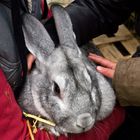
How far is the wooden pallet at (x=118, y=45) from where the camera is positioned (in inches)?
70.0

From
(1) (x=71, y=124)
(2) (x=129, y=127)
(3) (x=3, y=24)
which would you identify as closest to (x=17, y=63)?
(3) (x=3, y=24)

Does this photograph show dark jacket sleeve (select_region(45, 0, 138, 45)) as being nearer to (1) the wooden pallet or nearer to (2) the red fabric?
(1) the wooden pallet

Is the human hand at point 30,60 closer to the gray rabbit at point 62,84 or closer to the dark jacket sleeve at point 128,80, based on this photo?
the gray rabbit at point 62,84

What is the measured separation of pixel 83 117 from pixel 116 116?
0.28 metres

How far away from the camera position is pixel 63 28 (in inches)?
50.3

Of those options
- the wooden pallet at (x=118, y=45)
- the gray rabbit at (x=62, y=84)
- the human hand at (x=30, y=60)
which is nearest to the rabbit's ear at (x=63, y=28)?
the gray rabbit at (x=62, y=84)

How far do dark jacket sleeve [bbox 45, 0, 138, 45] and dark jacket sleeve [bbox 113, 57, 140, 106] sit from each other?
23 cm

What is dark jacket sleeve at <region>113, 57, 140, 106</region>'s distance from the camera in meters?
1.26

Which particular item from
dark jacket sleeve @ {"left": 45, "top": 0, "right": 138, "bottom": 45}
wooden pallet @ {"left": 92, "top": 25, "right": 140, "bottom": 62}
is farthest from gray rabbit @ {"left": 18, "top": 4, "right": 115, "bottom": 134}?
wooden pallet @ {"left": 92, "top": 25, "right": 140, "bottom": 62}

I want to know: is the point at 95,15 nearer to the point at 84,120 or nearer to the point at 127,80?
the point at 127,80

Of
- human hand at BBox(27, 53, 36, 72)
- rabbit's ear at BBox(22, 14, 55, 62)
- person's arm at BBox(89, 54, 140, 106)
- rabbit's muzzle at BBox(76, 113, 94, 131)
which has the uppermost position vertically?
rabbit's ear at BBox(22, 14, 55, 62)

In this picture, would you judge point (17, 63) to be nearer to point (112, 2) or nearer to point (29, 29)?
point (29, 29)

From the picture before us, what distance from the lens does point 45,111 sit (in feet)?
4.02

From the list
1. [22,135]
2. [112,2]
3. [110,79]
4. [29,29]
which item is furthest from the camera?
[112,2]
